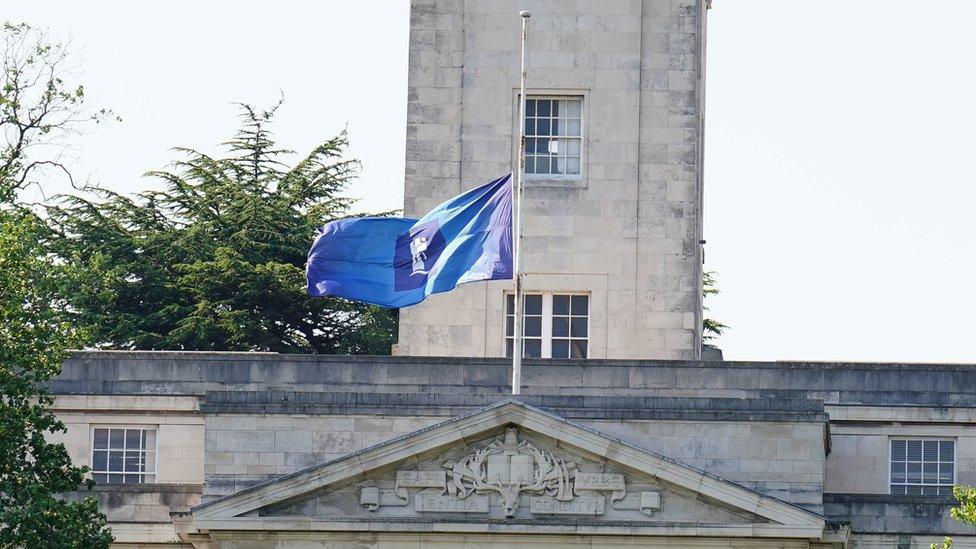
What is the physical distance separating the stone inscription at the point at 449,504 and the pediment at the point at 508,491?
0.06ft

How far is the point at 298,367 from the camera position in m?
64.8

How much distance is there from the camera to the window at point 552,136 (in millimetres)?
68000

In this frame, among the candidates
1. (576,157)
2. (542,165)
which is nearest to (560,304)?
(542,165)

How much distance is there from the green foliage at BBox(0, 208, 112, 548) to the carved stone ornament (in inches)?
207

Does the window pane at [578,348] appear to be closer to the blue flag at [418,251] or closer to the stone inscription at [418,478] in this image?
the blue flag at [418,251]

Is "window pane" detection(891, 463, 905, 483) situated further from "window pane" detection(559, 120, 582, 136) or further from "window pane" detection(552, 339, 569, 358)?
"window pane" detection(559, 120, 582, 136)

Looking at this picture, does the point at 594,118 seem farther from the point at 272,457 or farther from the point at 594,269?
the point at 272,457

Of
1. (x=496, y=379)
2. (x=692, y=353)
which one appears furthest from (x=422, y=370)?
(x=692, y=353)

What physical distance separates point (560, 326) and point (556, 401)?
18.9 feet

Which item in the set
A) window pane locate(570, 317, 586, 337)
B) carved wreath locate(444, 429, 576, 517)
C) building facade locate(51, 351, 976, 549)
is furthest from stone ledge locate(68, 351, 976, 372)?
carved wreath locate(444, 429, 576, 517)

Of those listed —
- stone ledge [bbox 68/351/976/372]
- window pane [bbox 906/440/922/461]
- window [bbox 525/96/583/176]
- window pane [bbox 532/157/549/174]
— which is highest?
window [bbox 525/96/583/176]

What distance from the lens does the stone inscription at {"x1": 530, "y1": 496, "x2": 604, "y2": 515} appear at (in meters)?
60.0

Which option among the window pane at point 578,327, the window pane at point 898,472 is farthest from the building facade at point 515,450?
the window pane at point 578,327

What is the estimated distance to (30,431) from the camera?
5956 centimetres
